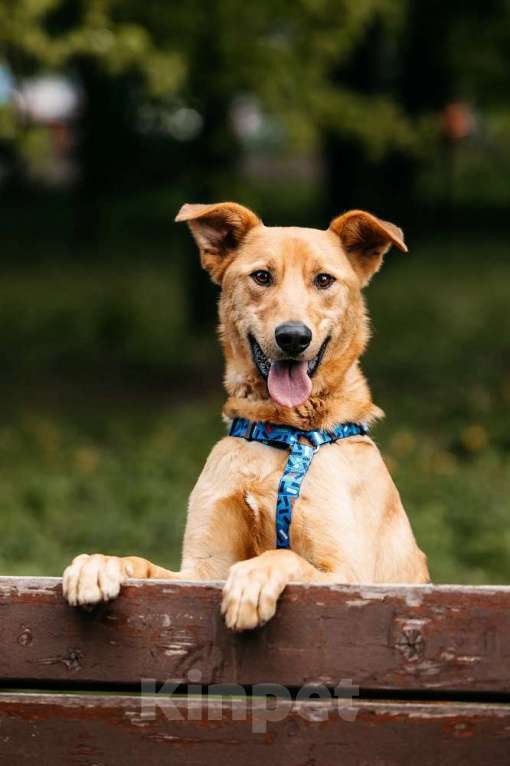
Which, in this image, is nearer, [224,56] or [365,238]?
[365,238]

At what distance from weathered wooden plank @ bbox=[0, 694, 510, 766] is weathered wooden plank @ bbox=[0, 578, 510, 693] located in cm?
6

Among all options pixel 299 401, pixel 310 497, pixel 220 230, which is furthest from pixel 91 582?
pixel 220 230

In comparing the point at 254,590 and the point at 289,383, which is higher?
the point at 289,383

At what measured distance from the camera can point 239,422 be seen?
4.41m

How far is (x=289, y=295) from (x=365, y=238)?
17.1 inches

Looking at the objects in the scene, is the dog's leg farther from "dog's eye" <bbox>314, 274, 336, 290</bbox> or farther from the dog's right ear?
the dog's right ear

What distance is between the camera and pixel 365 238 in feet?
15.5

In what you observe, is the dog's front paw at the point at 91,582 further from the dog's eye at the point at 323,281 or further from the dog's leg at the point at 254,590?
A: the dog's eye at the point at 323,281

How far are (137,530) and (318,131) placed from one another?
7.42 meters

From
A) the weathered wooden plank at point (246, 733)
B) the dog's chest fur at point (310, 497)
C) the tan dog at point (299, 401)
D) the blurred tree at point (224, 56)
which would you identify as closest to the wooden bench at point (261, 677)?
the weathered wooden plank at point (246, 733)

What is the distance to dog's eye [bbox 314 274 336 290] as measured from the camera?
4.53 m

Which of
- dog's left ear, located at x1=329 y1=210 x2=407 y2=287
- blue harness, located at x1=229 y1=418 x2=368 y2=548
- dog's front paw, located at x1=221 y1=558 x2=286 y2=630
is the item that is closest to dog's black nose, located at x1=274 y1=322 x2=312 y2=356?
blue harness, located at x1=229 y1=418 x2=368 y2=548

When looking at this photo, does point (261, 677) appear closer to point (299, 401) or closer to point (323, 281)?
point (299, 401)

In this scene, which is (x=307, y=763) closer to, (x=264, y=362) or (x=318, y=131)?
(x=264, y=362)
